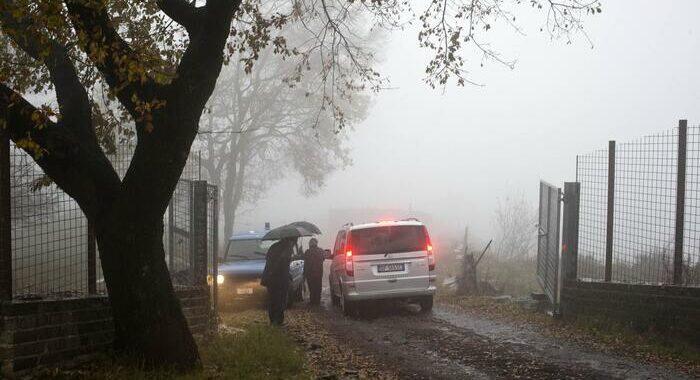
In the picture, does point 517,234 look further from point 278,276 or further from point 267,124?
point 278,276

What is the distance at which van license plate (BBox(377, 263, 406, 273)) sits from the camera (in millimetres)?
12766

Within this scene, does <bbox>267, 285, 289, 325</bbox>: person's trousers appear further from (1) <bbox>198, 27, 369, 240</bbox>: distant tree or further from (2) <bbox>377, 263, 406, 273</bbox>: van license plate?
(1) <bbox>198, 27, 369, 240</bbox>: distant tree

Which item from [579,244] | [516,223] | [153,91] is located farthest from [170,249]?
[516,223]

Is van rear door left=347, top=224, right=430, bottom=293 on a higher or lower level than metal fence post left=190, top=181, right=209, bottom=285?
lower

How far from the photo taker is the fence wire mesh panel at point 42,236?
6523mm

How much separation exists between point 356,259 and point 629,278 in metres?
5.10

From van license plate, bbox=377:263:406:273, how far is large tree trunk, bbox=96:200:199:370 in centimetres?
650

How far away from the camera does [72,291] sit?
7297 mm

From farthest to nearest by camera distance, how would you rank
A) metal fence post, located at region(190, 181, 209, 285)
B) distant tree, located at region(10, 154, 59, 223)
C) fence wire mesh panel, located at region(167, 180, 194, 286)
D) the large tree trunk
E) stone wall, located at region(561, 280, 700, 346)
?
1. fence wire mesh panel, located at region(167, 180, 194, 286)
2. metal fence post, located at region(190, 181, 209, 285)
3. stone wall, located at region(561, 280, 700, 346)
4. distant tree, located at region(10, 154, 59, 223)
5. the large tree trunk

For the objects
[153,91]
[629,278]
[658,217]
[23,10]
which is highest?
[23,10]

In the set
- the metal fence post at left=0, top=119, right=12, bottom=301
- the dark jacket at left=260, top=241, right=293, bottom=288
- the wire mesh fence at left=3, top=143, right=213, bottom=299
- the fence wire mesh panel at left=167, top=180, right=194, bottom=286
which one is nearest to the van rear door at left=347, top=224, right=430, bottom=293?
the dark jacket at left=260, top=241, right=293, bottom=288

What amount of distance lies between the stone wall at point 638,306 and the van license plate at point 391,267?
10.5 feet

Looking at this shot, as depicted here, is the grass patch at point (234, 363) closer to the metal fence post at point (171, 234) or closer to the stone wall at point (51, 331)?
the stone wall at point (51, 331)

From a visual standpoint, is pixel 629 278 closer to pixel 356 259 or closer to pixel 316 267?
pixel 356 259
